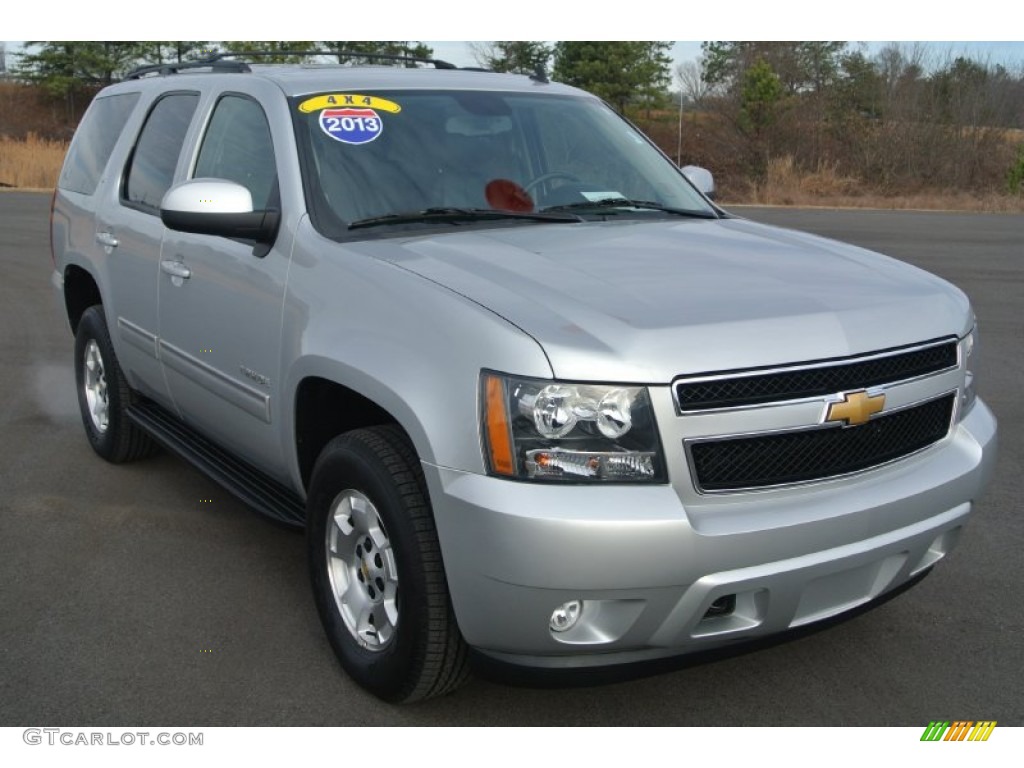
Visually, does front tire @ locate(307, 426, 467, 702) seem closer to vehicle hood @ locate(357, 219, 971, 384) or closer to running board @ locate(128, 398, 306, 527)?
running board @ locate(128, 398, 306, 527)

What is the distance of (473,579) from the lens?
107 inches

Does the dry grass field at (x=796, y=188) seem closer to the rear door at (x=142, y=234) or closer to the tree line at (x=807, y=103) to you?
the tree line at (x=807, y=103)

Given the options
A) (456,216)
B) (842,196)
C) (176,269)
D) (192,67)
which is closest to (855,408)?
(456,216)

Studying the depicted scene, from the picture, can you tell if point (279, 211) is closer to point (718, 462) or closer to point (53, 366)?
point (718, 462)

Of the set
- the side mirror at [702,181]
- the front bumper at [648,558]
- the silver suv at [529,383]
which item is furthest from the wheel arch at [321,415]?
the side mirror at [702,181]

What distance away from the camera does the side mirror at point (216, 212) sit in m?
3.61

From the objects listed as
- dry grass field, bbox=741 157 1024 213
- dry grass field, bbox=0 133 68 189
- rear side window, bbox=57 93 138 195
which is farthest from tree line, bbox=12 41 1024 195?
rear side window, bbox=57 93 138 195

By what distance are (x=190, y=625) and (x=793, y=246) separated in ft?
8.05

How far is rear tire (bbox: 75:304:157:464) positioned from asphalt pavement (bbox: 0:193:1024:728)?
113mm

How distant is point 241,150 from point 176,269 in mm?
546

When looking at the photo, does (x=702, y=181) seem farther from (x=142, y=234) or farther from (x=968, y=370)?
(x=142, y=234)

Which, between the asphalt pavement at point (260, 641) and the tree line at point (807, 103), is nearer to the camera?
the asphalt pavement at point (260, 641)

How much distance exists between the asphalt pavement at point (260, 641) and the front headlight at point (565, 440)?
0.59 meters

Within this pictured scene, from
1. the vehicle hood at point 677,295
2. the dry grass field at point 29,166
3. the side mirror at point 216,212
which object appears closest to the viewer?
the vehicle hood at point 677,295
